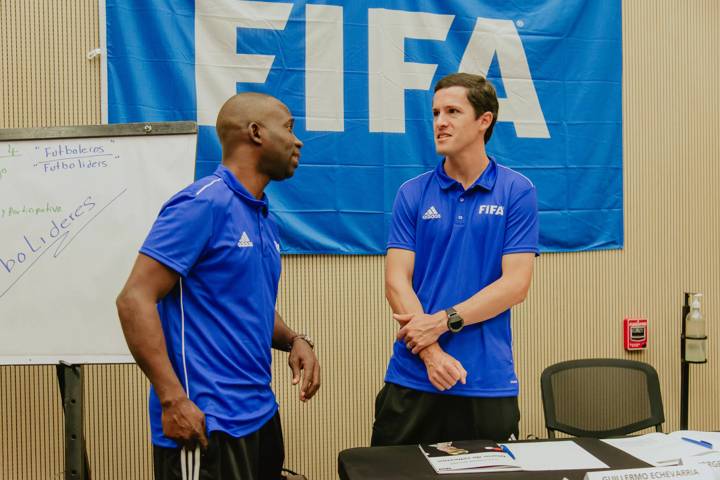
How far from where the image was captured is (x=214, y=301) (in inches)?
49.5

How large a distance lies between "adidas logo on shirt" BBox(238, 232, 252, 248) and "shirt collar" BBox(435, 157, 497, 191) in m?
0.62

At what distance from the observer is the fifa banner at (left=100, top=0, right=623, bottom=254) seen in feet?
7.97

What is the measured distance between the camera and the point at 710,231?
308cm

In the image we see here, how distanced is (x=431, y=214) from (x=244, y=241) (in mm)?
579

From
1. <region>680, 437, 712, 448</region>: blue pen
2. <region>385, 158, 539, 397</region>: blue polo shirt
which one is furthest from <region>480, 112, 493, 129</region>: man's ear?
<region>680, 437, 712, 448</region>: blue pen

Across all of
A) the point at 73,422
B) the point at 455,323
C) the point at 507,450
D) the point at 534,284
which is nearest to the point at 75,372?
the point at 73,422

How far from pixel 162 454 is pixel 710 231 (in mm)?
2875

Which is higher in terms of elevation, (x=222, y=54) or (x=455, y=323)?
(x=222, y=54)

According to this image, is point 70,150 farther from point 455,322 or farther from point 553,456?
point 553,456

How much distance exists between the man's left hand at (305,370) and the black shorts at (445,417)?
0.24m

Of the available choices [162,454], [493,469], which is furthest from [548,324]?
[162,454]

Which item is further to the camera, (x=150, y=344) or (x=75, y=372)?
(x=75, y=372)

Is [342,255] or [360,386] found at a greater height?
[342,255]

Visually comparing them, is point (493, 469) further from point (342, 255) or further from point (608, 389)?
point (342, 255)
